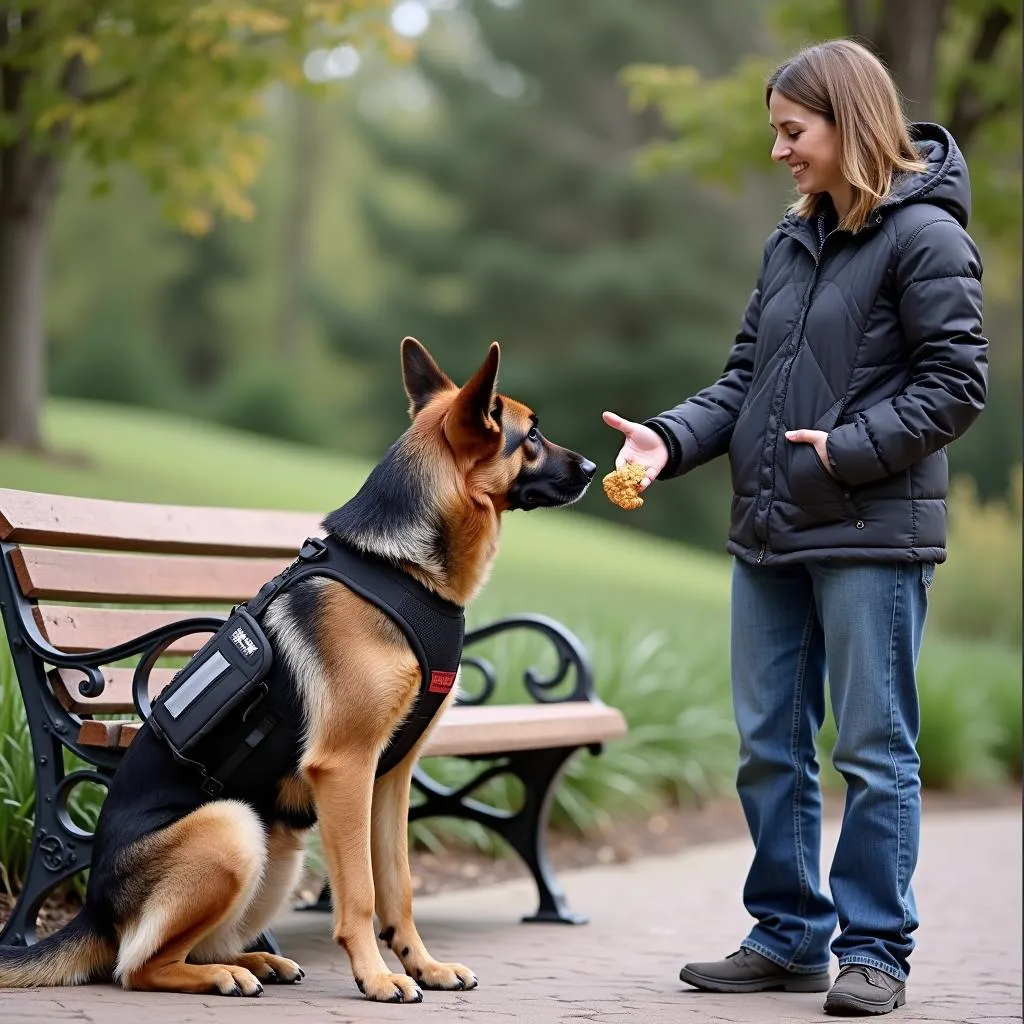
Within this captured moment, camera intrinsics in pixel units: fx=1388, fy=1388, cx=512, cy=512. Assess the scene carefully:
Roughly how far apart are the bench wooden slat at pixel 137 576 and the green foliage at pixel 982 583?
28.1 ft

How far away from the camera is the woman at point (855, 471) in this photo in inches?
137

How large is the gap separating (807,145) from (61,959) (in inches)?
109

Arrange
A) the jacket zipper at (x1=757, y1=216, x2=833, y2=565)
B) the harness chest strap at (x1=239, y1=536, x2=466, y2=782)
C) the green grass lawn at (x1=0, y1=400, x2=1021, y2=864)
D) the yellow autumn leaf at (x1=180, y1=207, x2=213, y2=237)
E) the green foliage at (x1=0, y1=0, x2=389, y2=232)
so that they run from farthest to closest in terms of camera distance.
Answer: the yellow autumn leaf at (x1=180, y1=207, x2=213, y2=237) < the green foliage at (x1=0, y1=0, x2=389, y2=232) < the green grass lawn at (x1=0, y1=400, x2=1021, y2=864) < the jacket zipper at (x1=757, y1=216, x2=833, y2=565) < the harness chest strap at (x1=239, y1=536, x2=466, y2=782)

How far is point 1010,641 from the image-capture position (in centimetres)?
1196

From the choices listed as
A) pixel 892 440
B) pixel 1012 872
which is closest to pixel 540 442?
pixel 892 440

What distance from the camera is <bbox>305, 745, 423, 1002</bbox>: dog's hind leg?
336cm

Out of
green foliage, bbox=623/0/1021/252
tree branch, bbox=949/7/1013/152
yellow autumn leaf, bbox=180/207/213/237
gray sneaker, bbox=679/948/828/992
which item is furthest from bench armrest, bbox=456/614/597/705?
tree branch, bbox=949/7/1013/152

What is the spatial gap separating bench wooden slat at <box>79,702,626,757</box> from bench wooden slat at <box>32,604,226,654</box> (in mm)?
399

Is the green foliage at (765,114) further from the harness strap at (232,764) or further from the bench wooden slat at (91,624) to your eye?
the harness strap at (232,764)

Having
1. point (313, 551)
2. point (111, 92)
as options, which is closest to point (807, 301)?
point (313, 551)

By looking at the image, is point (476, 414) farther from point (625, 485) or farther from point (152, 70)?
point (152, 70)

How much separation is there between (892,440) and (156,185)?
755cm

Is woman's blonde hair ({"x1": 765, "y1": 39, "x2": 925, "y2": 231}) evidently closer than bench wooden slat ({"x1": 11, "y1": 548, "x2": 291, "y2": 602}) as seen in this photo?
Yes

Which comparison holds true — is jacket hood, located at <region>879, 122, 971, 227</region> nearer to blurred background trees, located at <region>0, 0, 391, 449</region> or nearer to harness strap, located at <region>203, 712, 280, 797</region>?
harness strap, located at <region>203, 712, 280, 797</region>
